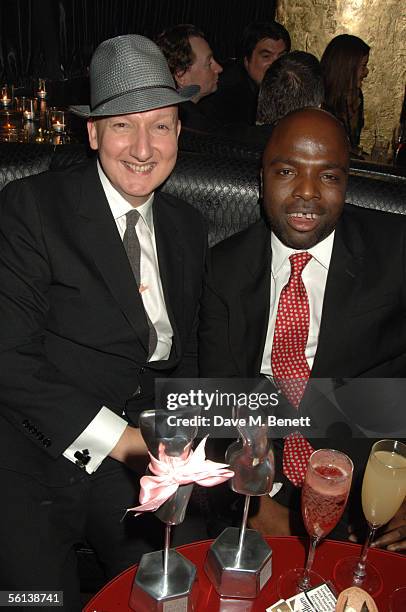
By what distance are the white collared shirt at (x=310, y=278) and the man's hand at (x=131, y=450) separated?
58cm

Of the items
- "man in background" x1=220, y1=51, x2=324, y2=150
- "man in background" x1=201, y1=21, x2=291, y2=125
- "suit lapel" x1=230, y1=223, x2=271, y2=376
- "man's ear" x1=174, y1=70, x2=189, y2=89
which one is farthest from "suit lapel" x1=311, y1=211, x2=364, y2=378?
"man in background" x1=201, y1=21, x2=291, y2=125

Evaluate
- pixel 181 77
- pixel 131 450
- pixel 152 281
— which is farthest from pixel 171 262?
pixel 181 77

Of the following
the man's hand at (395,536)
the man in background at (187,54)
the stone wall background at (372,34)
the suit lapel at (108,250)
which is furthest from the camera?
the stone wall background at (372,34)

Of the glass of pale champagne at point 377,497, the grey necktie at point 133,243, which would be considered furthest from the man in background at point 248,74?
the glass of pale champagne at point 377,497

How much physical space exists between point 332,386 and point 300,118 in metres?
0.87

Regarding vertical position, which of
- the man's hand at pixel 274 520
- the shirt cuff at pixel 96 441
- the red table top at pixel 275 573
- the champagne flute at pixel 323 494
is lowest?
the man's hand at pixel 274 520

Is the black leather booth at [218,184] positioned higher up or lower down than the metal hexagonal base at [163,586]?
higher up

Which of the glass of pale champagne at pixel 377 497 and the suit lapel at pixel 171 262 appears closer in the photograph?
the glass of pale champagne at pixel 377 497

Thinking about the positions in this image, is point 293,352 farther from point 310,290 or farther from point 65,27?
point 65,27

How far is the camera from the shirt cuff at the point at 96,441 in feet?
5.71

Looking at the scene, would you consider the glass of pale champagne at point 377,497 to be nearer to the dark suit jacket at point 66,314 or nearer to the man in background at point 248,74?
the dark suit jacket at point 66,314

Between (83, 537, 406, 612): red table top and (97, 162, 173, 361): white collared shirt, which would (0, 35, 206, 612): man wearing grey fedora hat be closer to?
(97, 162, 173, 361): white collared shirt

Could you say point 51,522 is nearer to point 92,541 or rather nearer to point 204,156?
point 92,541

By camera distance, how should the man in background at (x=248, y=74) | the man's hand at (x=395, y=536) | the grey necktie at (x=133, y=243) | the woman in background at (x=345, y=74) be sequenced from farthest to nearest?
1. the man in background at (x=248, y=74)
2. the woman in background at (x=345, y=74)
3. the grey necktie at (x=133, y=243)
4. the man's hand at (x=395, y=536)
